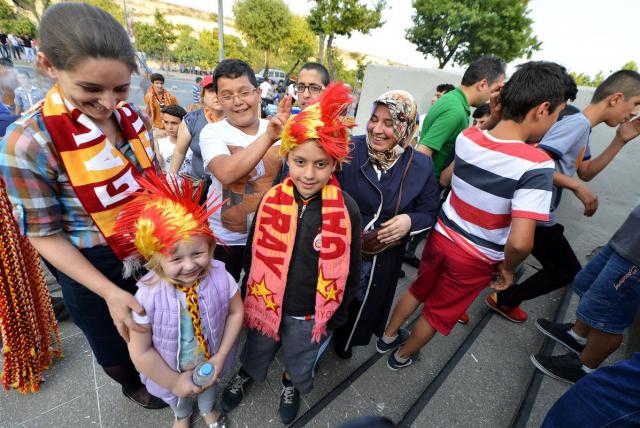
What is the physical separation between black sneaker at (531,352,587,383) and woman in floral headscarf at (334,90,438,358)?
160 cm

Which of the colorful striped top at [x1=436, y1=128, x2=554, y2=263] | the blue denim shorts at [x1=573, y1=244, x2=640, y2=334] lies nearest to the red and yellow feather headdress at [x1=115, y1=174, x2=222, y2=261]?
the colorful striped top at [x1=436, y1=128, x2=554, y2=263]

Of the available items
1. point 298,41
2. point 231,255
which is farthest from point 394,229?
point 298,41

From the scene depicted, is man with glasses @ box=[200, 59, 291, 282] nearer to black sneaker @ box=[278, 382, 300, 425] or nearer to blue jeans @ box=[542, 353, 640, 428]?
black sneaker @ box=[278, 382, 300, 425]

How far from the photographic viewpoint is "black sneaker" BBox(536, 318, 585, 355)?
2.51 m

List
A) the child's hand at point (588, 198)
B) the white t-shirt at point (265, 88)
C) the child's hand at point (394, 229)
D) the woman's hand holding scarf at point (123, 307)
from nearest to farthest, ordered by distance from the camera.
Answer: the woman's hand holding scarf at point (123, 307), the child's hand at point (394, 229), the child's hand at point (588, 198), the white t-shirt at point (265, 88)

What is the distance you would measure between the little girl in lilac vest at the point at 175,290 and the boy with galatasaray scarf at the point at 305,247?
0.70ft

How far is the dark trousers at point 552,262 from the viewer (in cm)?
241

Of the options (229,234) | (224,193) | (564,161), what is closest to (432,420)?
(229,234)

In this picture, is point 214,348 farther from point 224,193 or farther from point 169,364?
point 224,193

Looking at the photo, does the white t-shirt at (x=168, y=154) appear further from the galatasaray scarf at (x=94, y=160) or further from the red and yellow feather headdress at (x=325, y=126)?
the red and yellow feather headdress at (x=325, y=126)

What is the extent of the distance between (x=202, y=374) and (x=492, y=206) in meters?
1.82

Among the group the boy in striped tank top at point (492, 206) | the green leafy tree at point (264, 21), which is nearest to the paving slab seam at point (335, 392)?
the boy in striped tank top at point (492, 206)

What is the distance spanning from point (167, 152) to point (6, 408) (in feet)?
8.11

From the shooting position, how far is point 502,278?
1.83 meters
